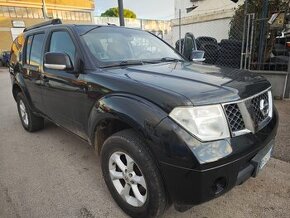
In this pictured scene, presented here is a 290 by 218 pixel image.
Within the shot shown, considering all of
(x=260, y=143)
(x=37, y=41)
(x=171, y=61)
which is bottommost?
(x=260, y=143)

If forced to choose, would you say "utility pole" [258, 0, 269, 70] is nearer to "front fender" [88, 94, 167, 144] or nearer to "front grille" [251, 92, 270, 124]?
"front grille" [251, 92, 270, 124]

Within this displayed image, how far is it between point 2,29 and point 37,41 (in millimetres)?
33380

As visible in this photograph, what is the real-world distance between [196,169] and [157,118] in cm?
45

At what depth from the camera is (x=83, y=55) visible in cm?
278

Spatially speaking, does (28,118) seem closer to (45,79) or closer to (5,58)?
(45,79)

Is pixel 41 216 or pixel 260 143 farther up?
pixel 260 143

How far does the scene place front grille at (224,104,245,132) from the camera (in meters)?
1.90

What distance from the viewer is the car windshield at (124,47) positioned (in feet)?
9.50

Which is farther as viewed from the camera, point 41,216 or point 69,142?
point 69,142

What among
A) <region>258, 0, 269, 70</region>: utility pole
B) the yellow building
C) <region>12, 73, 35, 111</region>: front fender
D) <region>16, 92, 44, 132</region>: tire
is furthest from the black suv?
the yellow building

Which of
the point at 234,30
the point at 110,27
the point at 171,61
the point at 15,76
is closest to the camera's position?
the point at 171,61

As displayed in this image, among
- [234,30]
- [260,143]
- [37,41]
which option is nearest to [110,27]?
[37,41]

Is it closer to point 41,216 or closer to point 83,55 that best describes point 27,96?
point 83,55

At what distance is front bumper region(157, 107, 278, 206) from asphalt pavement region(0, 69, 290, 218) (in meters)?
0.65
